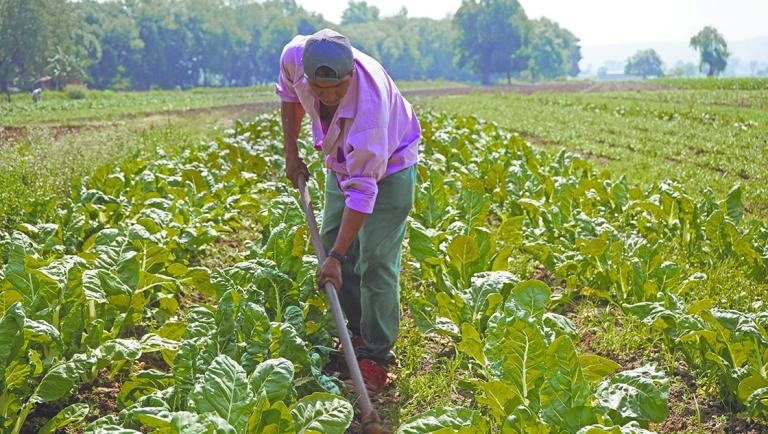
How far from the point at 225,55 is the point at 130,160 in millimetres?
84324

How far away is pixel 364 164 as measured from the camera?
279 cm

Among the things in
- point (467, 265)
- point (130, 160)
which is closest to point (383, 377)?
point (467, 265)

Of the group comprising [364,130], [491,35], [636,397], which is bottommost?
[636,397]

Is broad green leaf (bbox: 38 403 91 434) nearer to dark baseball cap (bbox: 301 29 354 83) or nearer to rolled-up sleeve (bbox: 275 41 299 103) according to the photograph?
dark baseball cap (bbox: 301 29 354 83)

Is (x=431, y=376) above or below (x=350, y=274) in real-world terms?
below

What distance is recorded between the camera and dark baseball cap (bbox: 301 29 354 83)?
2.58 m

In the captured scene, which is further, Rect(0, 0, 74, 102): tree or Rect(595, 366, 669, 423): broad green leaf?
Rect(0, 0, 74, 102): tree

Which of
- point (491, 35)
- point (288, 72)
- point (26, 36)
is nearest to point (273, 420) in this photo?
point (288, 72)

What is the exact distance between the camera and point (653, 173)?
976 cm

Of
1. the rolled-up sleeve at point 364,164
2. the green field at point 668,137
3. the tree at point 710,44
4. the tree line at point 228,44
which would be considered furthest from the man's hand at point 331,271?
the tree at point 710,44

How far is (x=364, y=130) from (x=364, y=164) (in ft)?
0.49

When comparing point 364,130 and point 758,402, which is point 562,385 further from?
point 364,130

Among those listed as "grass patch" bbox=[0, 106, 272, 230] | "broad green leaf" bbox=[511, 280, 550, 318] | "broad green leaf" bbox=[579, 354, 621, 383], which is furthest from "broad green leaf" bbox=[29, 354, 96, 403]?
"grass patch" bbox=[0, 106, 272, 230]

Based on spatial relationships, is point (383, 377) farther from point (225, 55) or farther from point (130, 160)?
point (225, 55)
